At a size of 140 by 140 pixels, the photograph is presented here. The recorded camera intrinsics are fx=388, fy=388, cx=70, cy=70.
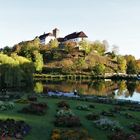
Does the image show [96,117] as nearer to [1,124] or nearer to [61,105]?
[61,105]

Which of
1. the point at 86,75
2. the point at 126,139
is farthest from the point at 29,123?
the point at 86,75

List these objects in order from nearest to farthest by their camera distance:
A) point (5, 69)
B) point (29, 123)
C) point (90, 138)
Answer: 1. point (90, 138)
2. point (29, 123)
3. point (5, 69)

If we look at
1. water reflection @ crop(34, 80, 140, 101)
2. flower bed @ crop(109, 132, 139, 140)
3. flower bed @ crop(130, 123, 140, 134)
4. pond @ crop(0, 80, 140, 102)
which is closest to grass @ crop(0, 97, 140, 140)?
flower bed @ crop(130, 123, 140, 134)

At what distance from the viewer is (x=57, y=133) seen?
26.2 metres

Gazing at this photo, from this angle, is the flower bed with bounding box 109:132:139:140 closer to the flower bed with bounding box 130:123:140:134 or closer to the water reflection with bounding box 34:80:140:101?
the flower bed with bounding box 130:123:140:134

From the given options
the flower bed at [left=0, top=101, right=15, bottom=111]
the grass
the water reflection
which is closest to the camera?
the grass

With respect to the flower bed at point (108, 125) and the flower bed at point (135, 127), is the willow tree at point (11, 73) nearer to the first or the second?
the flower bed at point (135, 127)

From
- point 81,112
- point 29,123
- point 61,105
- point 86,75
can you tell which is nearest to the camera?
point 29,123

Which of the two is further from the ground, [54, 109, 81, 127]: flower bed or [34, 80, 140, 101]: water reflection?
[54, 109, 81, 127]: flower bed

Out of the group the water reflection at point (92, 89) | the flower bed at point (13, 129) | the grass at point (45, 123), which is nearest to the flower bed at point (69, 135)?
the grass at point (45, 123)

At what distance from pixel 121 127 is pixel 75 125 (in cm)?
361

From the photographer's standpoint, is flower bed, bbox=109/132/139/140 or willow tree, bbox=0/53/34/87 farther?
willow tree, bbox=0/53/34/87

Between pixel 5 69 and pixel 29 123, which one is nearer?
pixel 29 123

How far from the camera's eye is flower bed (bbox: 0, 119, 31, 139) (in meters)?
25.0
